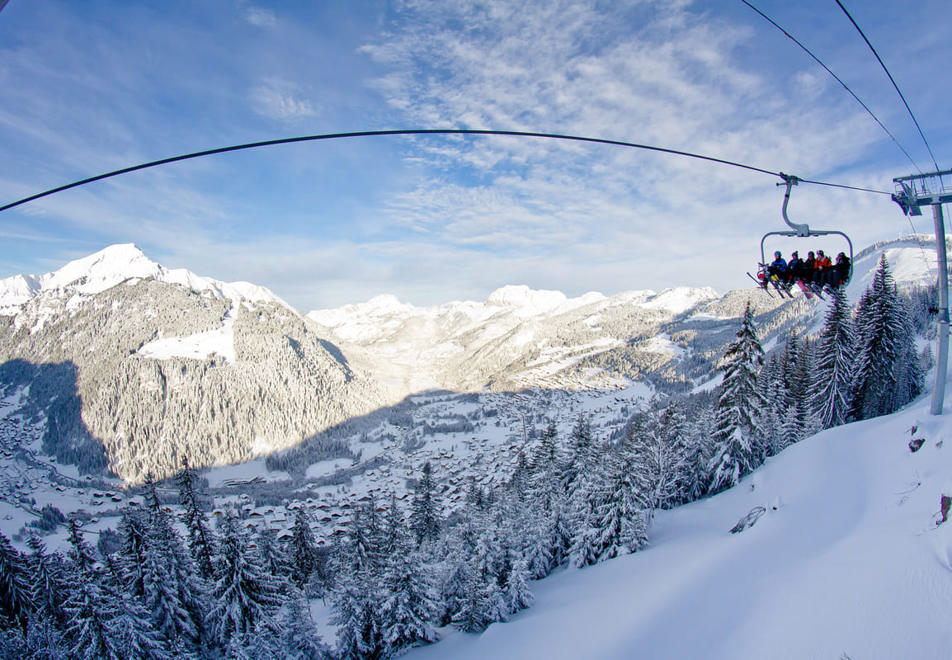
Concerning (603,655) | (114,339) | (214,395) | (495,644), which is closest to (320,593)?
(495,644)

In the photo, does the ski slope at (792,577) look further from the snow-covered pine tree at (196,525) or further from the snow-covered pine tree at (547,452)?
the snow-covered pine tree at (196,525)

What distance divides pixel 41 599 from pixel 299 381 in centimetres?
18570

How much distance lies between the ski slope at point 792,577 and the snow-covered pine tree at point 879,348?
8.34 meters

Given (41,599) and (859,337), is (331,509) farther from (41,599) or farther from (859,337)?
(859,337)

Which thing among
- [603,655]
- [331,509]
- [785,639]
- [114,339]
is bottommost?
[331,509]

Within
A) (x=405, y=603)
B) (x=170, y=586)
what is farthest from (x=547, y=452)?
(x=170, y=586)

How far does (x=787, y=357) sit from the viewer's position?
138ft

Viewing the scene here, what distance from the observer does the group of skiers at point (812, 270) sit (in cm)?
1055

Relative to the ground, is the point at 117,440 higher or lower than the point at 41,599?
lower

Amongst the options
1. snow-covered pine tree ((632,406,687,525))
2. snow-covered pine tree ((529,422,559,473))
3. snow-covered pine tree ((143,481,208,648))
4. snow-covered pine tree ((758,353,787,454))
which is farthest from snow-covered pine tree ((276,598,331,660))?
snow-covered pine tree ((758,353,787,454))

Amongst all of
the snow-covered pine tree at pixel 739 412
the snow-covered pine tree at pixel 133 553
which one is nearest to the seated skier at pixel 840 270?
the snow-covered pine tree at pixel 739 412

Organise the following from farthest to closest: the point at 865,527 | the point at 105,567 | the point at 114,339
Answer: the point at 114,339, the point at 105,567, the point at 865,527

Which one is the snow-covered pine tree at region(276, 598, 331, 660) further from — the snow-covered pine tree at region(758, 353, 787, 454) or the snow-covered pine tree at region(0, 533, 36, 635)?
the snow-covered pine tree at region(758, 353, 787, 454)

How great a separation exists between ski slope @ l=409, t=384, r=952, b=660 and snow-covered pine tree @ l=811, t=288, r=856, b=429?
8079 mm
